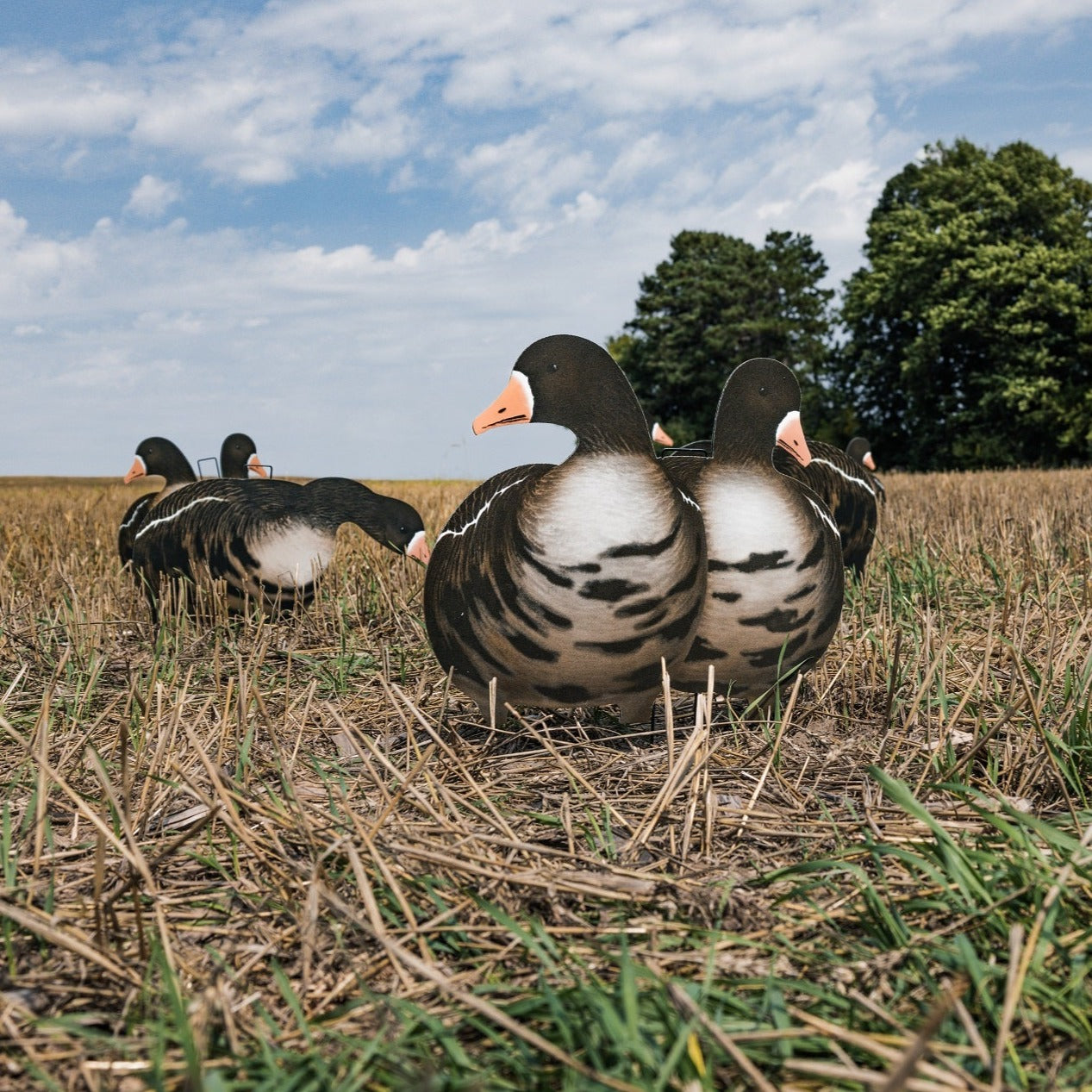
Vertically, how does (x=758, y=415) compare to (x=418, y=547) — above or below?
above

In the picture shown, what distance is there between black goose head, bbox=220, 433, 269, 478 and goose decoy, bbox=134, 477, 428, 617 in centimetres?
284

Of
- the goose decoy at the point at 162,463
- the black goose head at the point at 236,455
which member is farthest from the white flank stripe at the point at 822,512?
the black goose head at the point at 236,455

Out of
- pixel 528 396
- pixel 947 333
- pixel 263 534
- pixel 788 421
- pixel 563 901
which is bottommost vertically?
pixel 563 901

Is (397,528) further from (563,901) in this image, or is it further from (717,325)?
(717,325)

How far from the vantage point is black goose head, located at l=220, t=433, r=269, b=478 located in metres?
9.09

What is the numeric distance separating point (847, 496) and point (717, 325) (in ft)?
134

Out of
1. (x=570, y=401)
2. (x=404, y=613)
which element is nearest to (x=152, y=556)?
(x=404, y=613)

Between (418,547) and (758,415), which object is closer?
(758,415)

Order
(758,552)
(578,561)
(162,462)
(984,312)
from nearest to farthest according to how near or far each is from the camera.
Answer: (578,561)
(758,552)
(162,462)
(984,312)

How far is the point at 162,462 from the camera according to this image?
26.5 ft

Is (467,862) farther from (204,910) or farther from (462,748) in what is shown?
(462,748)

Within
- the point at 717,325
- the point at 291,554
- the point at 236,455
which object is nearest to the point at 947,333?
the point at 717,325

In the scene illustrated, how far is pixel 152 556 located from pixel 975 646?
4.56 metres

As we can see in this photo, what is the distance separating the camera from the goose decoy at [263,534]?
5.77m
